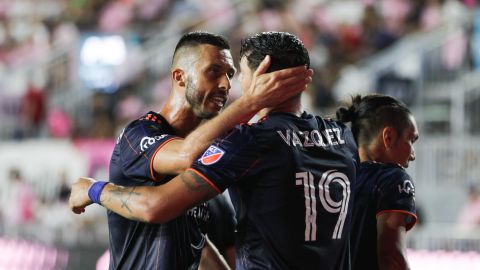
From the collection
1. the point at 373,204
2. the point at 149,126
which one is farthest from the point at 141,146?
the point at 373,204

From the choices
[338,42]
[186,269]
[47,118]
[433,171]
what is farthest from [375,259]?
[47,118]

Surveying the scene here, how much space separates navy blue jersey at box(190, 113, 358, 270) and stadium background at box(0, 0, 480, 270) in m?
6.99

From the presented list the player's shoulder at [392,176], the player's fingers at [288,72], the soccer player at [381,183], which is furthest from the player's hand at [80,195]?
the player's shoulder at [392,176]

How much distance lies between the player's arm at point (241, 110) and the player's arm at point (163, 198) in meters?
0.21

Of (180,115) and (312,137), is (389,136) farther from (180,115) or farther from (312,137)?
(180,115)

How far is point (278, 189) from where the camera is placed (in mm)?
2861

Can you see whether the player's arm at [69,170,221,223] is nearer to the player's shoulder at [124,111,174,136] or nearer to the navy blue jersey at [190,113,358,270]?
the navy blue jersey at [190,113,358,270]

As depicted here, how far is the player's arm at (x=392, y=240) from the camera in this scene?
3271mm

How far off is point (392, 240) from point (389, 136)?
0.50m

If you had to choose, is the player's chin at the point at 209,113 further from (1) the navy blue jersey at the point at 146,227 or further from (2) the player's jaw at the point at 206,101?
(1) the navy blue jersey at the point at 146,227

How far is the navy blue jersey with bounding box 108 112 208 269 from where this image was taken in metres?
3.35

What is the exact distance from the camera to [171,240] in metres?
3.38

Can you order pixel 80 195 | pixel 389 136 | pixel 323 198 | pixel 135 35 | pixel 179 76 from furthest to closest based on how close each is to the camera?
pixel 135 35
pixel 179 76
pixel 389 136
pixel 80 195
pixel 323 198

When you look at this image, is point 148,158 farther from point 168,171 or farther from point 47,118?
point 47,118
